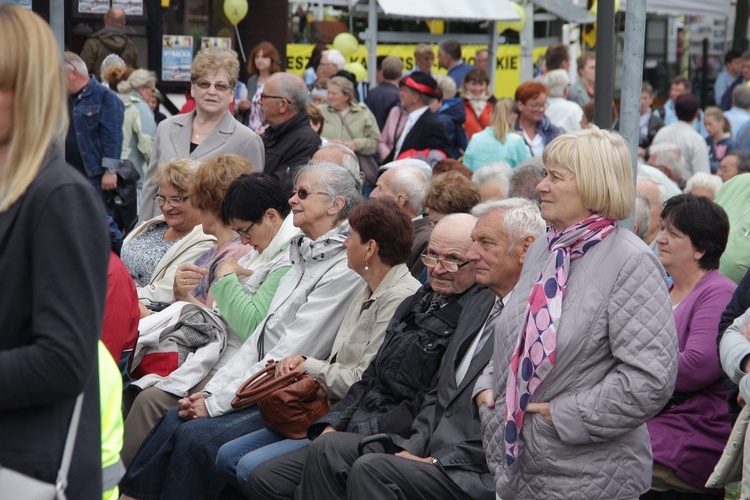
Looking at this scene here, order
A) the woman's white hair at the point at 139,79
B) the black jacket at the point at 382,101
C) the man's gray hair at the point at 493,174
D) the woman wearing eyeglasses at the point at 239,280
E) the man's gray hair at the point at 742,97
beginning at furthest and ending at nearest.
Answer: the man's gray hair at the point at 742,97, the black jacket at the point at 382,101, the woman's white hair at the point at 139,79, the man's gray hair at the point at 493,174, the woman wearing eyeglasses at the point at 239,280

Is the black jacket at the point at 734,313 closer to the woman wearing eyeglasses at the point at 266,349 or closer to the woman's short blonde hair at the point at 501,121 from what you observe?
the woman wearing eyeglasses at the point at 266,349

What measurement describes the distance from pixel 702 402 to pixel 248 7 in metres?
10.4

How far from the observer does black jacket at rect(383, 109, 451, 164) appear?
390 inches

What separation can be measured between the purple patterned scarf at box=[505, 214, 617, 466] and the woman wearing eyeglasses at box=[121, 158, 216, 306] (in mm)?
3018

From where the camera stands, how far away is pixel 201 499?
4996mm

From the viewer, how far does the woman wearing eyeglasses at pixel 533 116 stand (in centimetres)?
930

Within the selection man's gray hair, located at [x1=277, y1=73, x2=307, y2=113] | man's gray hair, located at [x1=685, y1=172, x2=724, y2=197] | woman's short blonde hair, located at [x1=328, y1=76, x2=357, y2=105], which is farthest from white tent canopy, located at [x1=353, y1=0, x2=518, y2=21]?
man's gray hair, located at [x1=685, y1=172, x2=724, y2=197]

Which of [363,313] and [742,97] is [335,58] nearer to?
[742,97]

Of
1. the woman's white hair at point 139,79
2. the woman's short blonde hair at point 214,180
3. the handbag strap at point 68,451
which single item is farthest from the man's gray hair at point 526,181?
the woman's white hair at point 139,79

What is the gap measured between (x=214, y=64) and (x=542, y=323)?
4.59 m

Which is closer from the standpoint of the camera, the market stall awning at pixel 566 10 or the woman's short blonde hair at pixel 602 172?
the woman's short blonde hair at pixel 602 172

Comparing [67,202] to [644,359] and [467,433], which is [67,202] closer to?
[644,359]

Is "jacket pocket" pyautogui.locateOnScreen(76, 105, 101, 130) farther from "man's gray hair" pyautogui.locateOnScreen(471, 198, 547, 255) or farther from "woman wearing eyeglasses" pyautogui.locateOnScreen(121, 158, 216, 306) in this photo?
"man's gray hair" pyautogui.locateOnScreen(471, 198, 547, 255)

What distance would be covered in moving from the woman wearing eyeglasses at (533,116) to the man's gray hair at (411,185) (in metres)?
2.96
